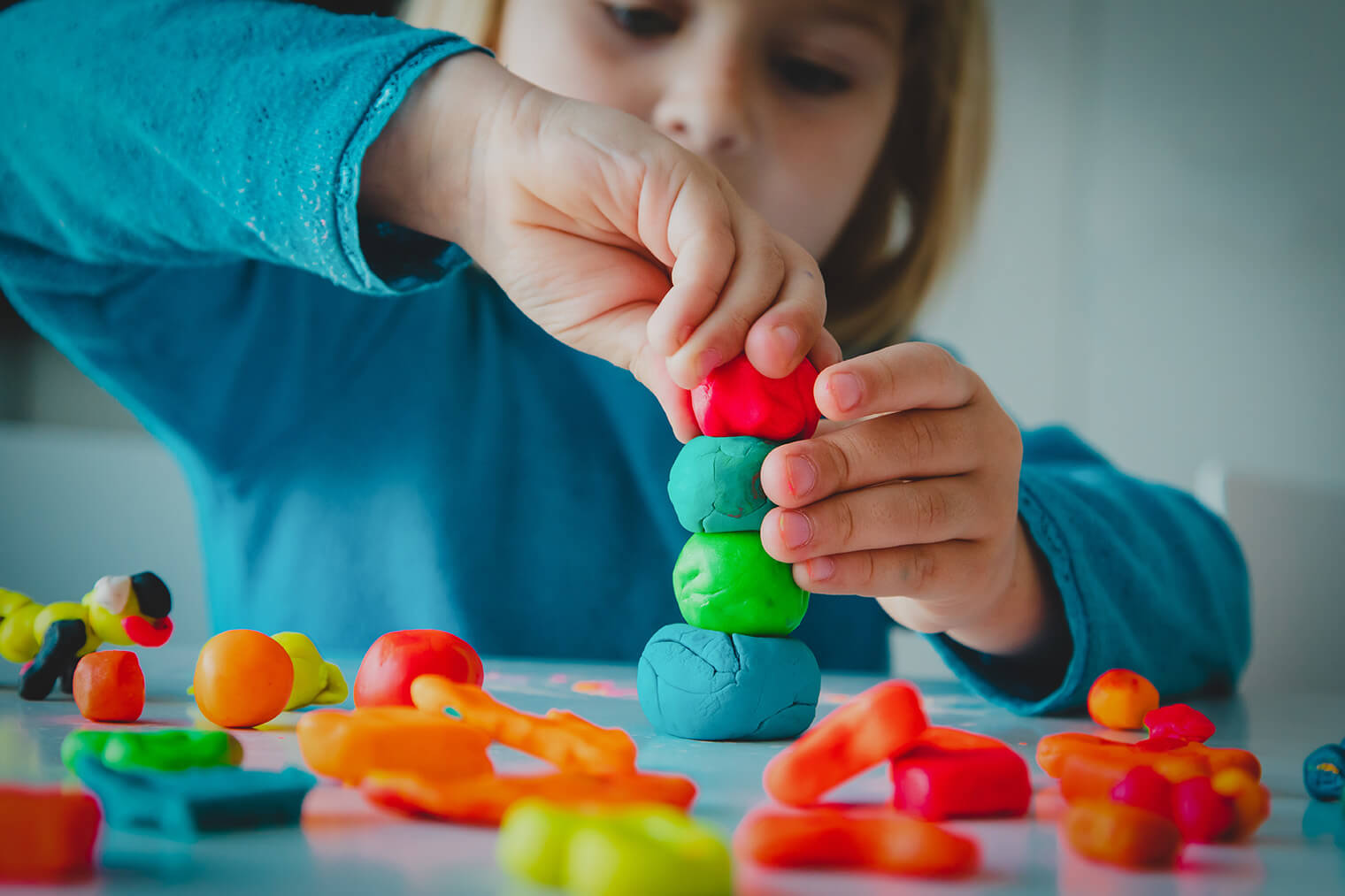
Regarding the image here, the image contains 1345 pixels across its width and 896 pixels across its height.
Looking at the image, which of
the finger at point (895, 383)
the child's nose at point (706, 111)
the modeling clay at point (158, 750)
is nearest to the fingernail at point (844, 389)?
the finger at point (895, 383)

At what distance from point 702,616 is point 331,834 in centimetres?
27

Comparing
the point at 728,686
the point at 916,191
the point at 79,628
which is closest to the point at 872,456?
the point at 728,686

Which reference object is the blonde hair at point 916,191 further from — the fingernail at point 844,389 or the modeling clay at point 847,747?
the modeling clay at point 847,747

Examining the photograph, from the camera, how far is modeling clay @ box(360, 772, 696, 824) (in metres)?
0.35

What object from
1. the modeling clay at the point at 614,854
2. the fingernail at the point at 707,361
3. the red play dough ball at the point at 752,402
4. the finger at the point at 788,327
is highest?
the finger at the point at 788,327

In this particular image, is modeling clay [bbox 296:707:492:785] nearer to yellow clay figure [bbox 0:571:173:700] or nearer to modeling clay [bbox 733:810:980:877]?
modeling clay [bbox 733:810:980:877]

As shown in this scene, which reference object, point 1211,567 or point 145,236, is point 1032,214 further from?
point 145,236

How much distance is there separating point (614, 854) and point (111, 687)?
14.5 inches

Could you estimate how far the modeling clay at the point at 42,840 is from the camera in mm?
284

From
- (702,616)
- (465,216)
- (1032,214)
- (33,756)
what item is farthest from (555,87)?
(1032,214)

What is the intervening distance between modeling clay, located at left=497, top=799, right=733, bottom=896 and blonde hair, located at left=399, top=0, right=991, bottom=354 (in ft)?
3.66

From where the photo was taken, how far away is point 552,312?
686 mm

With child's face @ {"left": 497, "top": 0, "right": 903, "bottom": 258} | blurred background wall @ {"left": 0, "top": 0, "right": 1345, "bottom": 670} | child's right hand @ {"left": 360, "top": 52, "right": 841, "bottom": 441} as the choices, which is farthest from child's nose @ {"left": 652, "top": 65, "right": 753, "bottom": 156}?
blurred background wall @ {"left": 0, "top": 0, "right": 1345, "bottom": 670}

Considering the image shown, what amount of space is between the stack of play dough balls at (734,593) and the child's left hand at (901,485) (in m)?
A: 0.02
